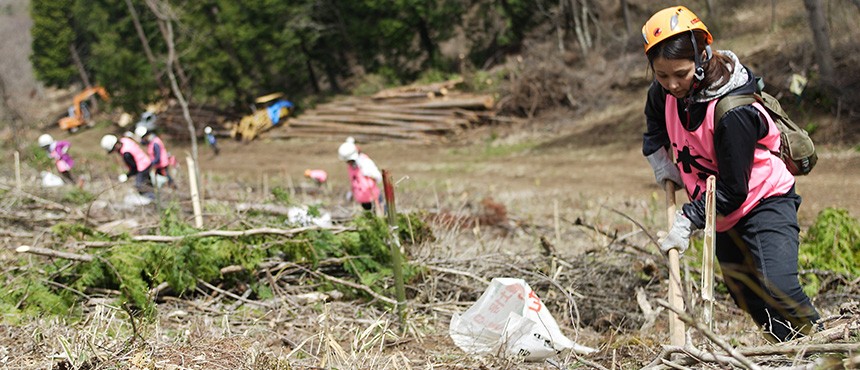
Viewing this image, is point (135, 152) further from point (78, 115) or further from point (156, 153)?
point (78, 115)

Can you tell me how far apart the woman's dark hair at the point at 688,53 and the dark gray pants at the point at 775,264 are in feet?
2.22

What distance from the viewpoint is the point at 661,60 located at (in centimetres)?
324

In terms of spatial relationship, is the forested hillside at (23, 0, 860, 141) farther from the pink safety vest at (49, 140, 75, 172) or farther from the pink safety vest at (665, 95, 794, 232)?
the pink safety vest at (665, 95, 794, 232)

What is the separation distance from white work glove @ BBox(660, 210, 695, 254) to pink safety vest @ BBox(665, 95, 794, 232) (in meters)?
0.26

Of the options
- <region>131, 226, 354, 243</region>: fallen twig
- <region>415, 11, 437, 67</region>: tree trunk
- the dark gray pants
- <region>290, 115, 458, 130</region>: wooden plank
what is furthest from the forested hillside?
the dark gray pants

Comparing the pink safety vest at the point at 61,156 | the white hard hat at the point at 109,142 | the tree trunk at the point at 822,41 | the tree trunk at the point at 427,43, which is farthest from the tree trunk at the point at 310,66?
the tree trunk at the point at 822,41

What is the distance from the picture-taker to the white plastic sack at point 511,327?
11.9ft

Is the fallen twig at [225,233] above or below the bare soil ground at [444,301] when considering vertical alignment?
above

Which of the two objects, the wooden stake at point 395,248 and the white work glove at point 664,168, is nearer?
the white work glove at point 664,168

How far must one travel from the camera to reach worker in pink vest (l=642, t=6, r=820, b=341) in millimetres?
3242

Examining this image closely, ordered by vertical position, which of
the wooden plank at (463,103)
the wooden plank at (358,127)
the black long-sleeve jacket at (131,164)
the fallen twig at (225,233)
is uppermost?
the fallen twig at (225,233)

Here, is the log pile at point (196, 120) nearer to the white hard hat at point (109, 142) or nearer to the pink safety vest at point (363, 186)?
the white hard hat at point (109, 142)

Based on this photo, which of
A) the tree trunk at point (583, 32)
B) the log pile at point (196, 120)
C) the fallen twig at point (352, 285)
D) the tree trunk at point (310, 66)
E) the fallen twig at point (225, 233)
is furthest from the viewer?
the tree trunk at point (310, 66)

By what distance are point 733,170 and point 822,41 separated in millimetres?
12012
